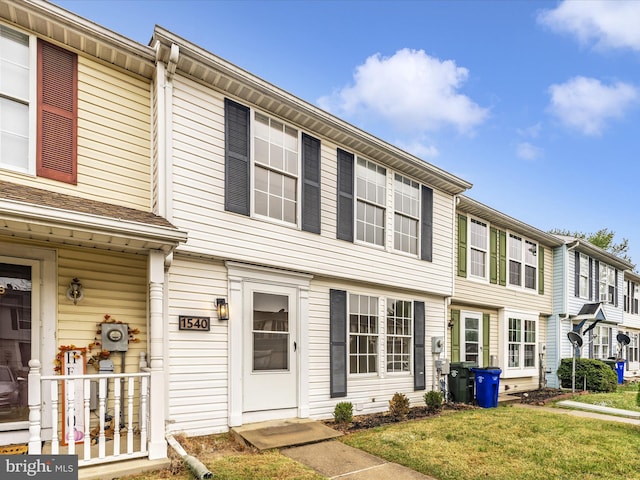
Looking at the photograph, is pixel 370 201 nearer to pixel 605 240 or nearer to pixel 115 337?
pixel 115 337

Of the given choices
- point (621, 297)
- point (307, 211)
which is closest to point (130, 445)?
point (307, 211)

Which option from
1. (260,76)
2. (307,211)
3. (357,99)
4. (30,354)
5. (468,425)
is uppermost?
(357,99)

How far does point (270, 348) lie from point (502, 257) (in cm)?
876

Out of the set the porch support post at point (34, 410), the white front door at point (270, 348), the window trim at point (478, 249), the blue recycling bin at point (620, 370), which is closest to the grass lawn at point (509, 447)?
the white front door at point (270, 348)

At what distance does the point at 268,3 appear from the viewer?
12508 millimetres

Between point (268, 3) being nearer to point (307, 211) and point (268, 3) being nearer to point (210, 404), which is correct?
point (307, 211)

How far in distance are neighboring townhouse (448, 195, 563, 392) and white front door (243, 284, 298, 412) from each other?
5442mm

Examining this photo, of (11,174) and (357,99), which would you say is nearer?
(11,174)

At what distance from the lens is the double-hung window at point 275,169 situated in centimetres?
684

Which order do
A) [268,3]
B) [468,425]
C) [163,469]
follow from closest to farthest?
[163,469] < [468,425] < [268,3]

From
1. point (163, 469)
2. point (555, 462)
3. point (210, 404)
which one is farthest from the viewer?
point (210, 404)

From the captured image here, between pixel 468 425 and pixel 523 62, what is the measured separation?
1723 centimetres

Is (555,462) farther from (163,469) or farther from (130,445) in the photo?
(130,445)

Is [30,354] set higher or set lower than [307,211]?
lower
